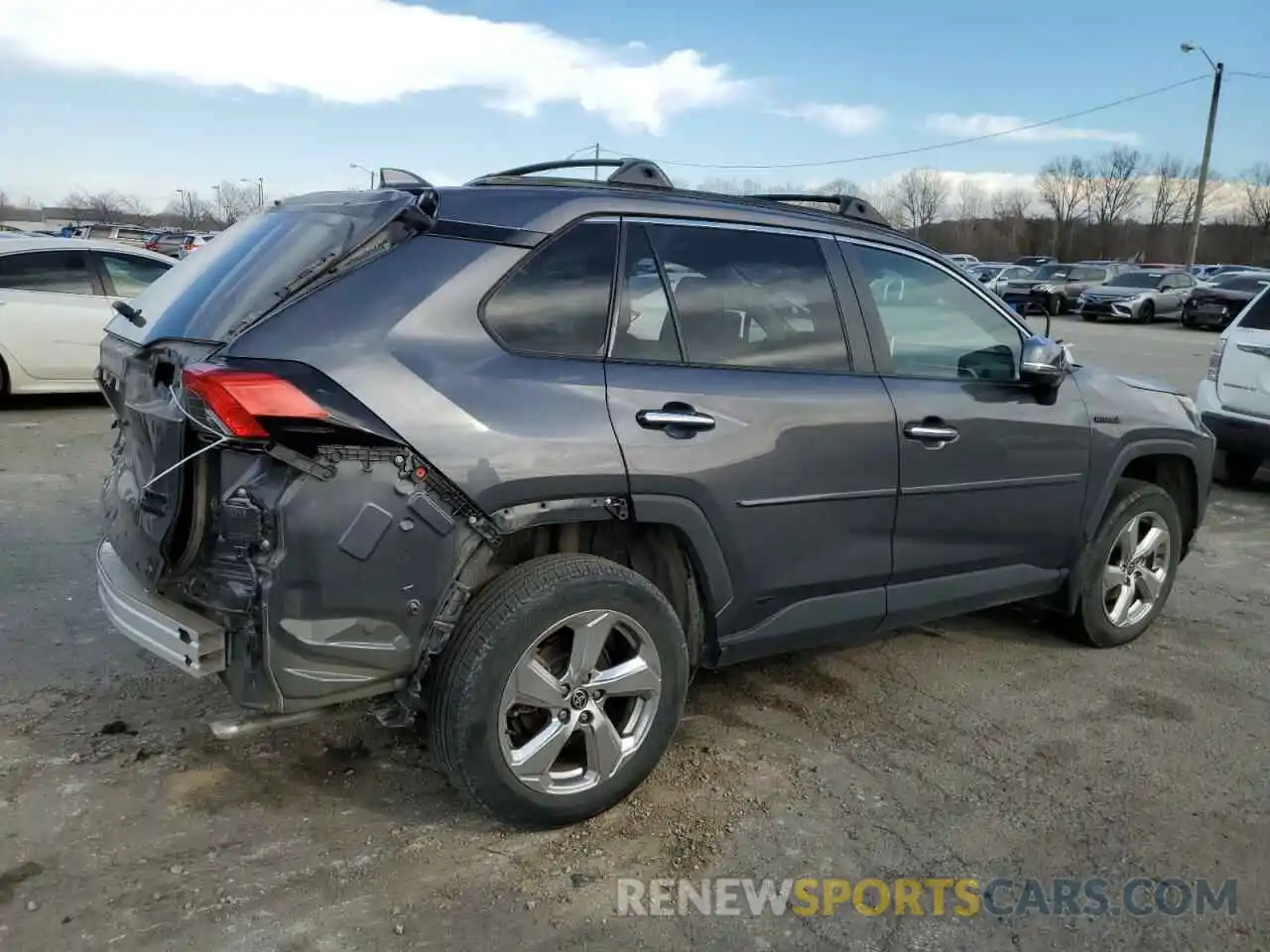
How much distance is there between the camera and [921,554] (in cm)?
382

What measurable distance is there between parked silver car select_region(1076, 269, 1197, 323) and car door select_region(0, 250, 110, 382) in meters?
29.1

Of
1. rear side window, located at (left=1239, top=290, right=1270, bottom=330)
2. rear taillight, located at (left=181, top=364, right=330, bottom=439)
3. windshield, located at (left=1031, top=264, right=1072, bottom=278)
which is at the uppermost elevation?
windshield, located at (left=1031, top=264, right=1072, bottom=278)

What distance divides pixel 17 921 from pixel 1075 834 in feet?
9.78

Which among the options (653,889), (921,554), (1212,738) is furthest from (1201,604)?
(653,889)

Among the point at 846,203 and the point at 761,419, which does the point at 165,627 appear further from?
the point at 846,203

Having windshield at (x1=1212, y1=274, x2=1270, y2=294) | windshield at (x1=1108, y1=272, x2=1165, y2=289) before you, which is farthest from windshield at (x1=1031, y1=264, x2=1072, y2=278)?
windshield at (x1=1212, y1=274, x2=1270, y2=294)

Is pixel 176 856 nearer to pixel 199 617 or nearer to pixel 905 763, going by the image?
pixel 199 617

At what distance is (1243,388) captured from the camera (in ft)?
25.1

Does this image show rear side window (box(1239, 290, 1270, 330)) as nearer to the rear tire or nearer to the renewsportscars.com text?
the rear tire

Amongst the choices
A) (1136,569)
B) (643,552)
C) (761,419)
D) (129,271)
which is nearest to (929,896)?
(643,552)

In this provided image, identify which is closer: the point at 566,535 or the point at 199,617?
the point at 199,617

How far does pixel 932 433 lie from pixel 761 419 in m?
0.80

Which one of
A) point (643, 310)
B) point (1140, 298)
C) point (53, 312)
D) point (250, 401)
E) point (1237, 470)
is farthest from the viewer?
point (1140, 298)

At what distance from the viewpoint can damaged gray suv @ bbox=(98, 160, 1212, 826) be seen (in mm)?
2658
